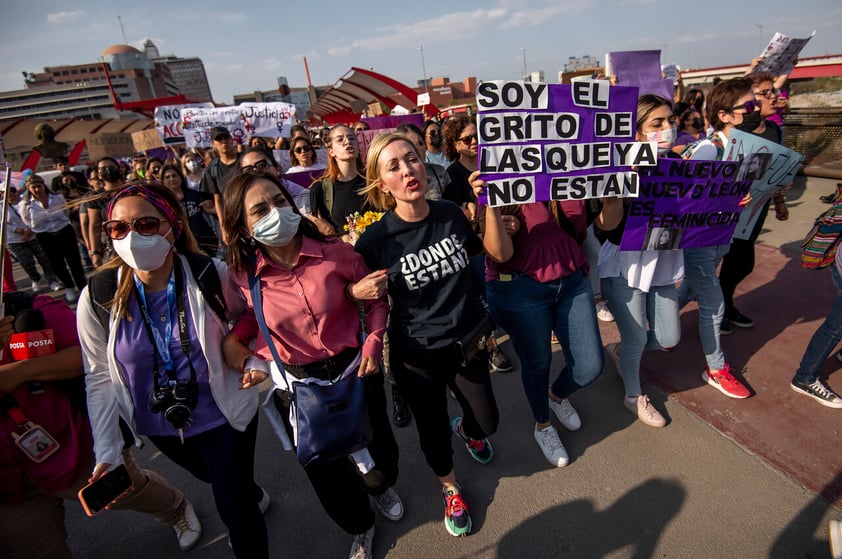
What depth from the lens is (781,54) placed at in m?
4.72

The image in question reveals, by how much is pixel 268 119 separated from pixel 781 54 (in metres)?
9.05

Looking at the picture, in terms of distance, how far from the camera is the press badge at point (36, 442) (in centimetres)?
179

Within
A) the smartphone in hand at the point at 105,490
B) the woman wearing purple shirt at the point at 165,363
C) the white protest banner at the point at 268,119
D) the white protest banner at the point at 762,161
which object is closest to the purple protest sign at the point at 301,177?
the woman wearing purple shirt at the point at 165,363

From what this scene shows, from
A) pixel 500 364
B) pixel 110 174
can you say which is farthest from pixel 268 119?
pixel 500 364

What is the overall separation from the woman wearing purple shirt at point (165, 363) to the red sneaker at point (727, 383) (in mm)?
3136

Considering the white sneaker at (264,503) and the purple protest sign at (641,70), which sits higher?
the purple protest sign at (641,70)

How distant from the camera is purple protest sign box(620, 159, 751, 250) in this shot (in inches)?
98.9

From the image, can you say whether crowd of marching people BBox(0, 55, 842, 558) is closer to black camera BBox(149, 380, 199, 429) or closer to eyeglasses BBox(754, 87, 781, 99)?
black camera BBox(149, 380, 199, 429)

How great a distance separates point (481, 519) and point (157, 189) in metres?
2.43

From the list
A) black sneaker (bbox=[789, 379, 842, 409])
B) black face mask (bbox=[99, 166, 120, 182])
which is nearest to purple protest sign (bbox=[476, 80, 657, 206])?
black sneaker (bbox=[789, 379, 842, 409])

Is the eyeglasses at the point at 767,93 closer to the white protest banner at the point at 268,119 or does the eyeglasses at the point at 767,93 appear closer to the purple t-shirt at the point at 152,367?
the purple t-shirt at the point at 152,367

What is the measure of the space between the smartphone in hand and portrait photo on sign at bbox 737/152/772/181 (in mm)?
3811

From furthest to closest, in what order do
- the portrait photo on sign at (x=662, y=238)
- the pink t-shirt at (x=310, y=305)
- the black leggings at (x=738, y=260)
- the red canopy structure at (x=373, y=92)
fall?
1. the red canopy structure at (x=373, y=92)
2. the black leggings at (x=738, y=260)
3. the portrait photo on sign at (x=662, y=238)
4. the pink t-shirt at (x=310, y=305)

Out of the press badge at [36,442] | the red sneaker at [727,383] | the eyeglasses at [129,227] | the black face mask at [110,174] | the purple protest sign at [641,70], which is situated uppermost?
the purple protest sign at [641,70]
